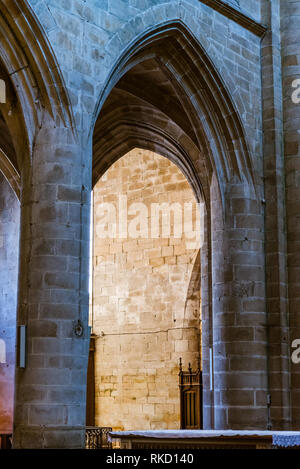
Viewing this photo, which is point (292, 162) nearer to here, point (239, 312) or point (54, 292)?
point (239, 312)

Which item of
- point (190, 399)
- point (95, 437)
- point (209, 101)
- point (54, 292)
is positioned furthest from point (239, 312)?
point (190, 399)

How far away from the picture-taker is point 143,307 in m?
18.1

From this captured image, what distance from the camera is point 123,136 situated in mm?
15664

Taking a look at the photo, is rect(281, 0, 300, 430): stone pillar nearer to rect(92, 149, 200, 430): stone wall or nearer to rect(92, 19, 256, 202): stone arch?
rect(92, 19, 256, 202): stone arch

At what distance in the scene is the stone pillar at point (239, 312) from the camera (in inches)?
460

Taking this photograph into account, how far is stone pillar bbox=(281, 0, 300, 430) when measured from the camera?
1212cm

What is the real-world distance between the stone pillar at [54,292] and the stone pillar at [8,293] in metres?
6.10

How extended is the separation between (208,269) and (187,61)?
3762 mm

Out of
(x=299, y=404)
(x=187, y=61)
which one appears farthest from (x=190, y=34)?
(x=299, y=404)

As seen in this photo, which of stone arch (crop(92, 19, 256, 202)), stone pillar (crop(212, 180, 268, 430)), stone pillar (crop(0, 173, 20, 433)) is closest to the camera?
stone pillar (crop(212, 180, 268, 430))

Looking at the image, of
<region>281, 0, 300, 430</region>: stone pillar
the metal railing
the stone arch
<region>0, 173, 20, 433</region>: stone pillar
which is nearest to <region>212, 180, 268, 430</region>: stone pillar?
the stone arch

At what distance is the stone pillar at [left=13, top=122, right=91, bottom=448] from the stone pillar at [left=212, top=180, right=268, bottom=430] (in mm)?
3145

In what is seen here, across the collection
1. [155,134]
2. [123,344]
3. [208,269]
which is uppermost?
[155,134]
